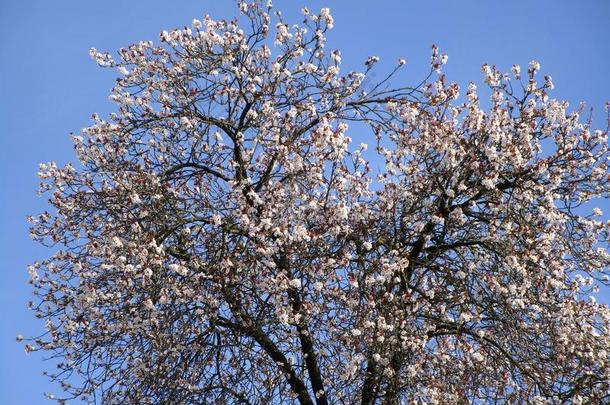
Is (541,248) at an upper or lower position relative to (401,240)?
lower

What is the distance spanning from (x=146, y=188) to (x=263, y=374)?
10.8ft

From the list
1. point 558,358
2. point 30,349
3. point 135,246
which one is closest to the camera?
point 135,246

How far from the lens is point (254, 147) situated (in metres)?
11.3

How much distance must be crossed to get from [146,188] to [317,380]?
3.89 metres

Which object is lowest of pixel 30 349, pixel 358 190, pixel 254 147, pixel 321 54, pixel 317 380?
pixel 317 380

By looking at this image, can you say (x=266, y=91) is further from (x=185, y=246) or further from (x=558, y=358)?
(x=558, y=358)

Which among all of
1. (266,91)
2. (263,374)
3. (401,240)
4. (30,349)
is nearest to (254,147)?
(266,91)

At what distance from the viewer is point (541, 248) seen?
416 inches

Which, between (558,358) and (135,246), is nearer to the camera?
(135,246)

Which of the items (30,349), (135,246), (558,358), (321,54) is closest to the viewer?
(135,246)

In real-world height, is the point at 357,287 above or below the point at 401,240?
below

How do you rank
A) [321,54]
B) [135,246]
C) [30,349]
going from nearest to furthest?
1. [135,246]
2. [30,349]
3. [321,54]

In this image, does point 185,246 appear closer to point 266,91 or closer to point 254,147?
point 254,147

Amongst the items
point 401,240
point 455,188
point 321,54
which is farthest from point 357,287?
point 321,54
